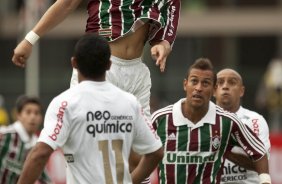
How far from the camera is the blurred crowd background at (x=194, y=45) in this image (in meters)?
41.8

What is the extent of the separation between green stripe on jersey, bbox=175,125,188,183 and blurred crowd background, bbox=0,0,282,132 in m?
30.1

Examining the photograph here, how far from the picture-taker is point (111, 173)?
7980 mm

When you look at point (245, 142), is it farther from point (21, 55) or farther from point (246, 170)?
point (21, 55)

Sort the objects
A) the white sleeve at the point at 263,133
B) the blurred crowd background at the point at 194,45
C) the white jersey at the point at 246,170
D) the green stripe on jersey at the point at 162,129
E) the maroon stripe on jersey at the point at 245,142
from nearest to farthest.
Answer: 1. the maroon stripe on jersey at the point at 245,142
2. the green stripe on jersey at the point at 162,129
3. the white sleeve at the point at 263,133
4. the white jersey at the point at 246,170
5. the blurred crowd background at the point at 194,45

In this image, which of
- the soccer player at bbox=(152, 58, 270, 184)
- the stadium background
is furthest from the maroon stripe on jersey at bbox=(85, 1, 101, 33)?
the stadium background

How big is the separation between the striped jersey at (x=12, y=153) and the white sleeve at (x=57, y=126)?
6.87 m

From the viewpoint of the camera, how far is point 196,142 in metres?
10.9

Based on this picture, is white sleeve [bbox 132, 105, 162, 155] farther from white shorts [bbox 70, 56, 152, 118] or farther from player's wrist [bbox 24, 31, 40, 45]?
player's wrist [bbox 24, 31, 40, 45]

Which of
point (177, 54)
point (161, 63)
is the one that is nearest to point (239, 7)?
point (177, 54)

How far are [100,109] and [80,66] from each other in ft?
1.05

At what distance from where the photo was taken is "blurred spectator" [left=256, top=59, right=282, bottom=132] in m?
31.9

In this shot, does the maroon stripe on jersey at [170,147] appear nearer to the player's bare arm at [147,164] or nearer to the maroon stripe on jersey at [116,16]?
the maroon stripe on jersey at [116,16]

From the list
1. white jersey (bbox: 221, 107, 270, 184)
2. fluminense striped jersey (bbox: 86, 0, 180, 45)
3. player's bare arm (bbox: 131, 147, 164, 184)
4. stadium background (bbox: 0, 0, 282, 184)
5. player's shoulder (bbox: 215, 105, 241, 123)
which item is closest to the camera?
player's bare arm (bbox: 131, 147, 164, 184)

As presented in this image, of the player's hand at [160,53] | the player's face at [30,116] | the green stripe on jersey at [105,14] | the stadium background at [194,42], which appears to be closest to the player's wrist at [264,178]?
the player's hand at [160,53]
